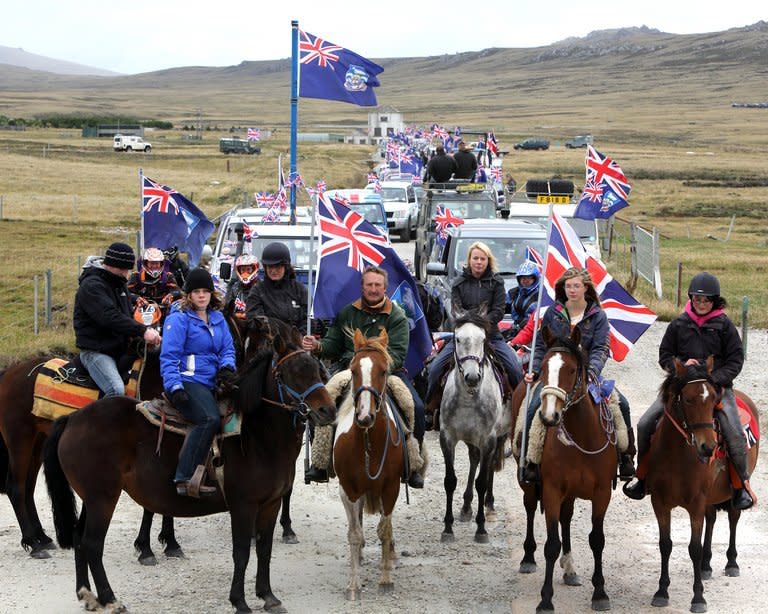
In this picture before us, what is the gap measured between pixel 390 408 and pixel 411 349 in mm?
1913

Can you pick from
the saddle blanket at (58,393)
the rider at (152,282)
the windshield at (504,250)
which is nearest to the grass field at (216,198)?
the rider at (152,282)

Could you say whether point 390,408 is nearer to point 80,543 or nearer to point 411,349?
point 411,349

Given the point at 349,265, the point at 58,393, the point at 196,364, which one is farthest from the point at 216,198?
the point at 196,364

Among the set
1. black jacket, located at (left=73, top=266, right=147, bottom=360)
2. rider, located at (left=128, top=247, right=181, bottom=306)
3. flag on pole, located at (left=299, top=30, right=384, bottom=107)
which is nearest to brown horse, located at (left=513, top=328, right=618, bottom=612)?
black jacket, located at (left=73, top=266, right=147, bottom=360)

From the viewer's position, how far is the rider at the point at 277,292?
1127cm

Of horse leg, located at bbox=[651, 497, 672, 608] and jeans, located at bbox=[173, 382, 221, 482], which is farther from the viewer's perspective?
horse leg, located at bbox=[651, 497, 672, 608]

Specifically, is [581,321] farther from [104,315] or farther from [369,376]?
[104,315]

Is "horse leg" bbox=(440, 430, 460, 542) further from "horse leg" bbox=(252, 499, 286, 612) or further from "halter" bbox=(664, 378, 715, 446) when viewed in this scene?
"halter" bbox=(664, 378, 715, 446)

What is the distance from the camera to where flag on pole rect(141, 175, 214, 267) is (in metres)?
19.0

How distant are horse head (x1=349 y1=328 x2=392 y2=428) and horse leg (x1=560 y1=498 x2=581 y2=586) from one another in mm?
1853

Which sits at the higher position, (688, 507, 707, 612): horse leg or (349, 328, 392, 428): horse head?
(349, 328, 392, 428): horse head

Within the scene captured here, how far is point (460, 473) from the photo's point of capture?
13.2 metres

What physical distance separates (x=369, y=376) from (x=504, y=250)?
410 inches

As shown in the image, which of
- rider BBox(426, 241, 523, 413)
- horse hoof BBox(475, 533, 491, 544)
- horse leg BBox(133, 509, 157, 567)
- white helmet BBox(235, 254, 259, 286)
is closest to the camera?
horse leg BBox(133, 509, 157, 567)
